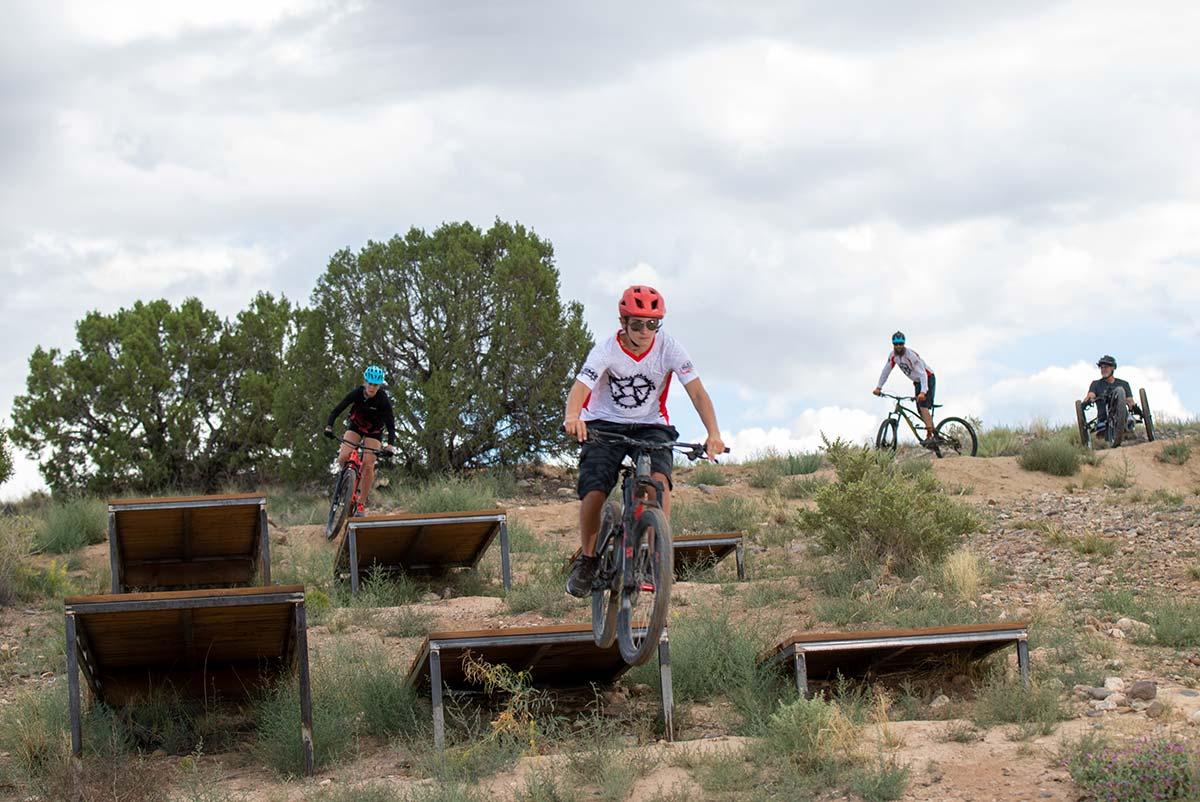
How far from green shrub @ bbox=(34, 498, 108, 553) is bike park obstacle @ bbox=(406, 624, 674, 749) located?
9850mm

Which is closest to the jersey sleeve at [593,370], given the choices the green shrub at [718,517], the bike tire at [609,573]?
the bike tire at [609,573]

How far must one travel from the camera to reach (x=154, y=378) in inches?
1123

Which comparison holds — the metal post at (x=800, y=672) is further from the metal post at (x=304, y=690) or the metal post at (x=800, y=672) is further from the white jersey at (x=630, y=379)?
the metal post at (x=304, y=690)

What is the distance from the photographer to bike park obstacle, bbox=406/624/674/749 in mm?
9391

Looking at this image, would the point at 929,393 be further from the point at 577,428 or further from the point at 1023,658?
the point at 577,428

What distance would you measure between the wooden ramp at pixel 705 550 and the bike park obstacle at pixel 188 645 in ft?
16.7

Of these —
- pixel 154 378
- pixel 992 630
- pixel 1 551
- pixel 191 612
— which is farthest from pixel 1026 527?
pixel 154 378

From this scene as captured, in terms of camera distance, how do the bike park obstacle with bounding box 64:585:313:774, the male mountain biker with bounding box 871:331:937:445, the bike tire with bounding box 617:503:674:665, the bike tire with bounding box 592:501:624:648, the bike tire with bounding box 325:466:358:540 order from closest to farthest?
the bike tire with bounding box 617:503:674:665, the bike tire with bounding box 592:501:624:648, the bike park obstacle with bounding box 64:585:313:774, the bike tire with bounding box 325:466:358:540, the male mountain biker with bounding box 871:331:937:445

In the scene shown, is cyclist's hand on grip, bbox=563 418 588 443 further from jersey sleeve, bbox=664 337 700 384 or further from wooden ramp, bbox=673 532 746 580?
wooden ramp, bbox=673 532 746 580

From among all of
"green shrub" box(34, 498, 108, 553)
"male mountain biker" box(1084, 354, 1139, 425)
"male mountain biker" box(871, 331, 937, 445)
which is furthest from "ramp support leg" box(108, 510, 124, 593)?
"male mountain biker" box(1084, 354, 1139, 425)

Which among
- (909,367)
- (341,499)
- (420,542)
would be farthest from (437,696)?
(909,367)

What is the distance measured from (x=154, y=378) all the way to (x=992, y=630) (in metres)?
22.5

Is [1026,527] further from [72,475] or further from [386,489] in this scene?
[72,475]

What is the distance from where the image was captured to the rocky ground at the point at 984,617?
8.55 meters
